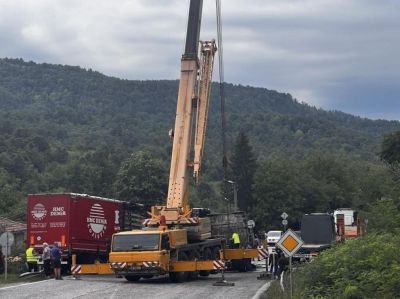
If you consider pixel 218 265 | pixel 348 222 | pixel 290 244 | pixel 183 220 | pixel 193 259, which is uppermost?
pixel 348 222

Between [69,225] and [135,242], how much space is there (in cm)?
669

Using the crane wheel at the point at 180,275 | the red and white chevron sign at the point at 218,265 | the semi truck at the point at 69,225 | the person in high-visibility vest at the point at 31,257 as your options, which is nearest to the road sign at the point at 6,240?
the person in high-visibility vest at the point at 31,257

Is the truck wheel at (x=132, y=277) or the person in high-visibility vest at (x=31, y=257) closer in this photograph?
the truck wheel at (x=132, y=277)

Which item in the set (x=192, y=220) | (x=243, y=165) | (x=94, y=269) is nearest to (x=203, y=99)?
(x=192, y=220)

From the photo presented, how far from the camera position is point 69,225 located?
3356 centimetres

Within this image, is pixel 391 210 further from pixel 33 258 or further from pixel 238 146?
pixel 238 146

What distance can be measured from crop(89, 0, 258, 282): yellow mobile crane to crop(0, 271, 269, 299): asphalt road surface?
0.62 meters

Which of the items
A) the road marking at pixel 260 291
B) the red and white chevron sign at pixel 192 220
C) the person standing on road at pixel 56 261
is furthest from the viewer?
the person standing on road at pixel 56 261

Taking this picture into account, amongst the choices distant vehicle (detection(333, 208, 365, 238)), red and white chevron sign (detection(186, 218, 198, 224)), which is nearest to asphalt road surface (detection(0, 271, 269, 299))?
red and white chevron sign (detection(186, 218, 198, 224))

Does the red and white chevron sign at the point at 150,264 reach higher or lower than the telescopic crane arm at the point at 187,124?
lower

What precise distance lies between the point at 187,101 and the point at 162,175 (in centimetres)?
4695

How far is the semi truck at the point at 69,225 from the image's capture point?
33.7m

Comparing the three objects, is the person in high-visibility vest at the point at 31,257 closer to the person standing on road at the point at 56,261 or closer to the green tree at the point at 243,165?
the person standing on road at the point at 56,261

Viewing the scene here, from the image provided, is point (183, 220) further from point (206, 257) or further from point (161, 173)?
point (161, 173)
